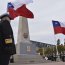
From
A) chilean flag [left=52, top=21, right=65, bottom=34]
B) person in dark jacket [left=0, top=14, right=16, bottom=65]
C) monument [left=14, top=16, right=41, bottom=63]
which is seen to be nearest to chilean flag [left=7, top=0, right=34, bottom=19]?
monument [left=14, top=16, right=41, bottom=63]

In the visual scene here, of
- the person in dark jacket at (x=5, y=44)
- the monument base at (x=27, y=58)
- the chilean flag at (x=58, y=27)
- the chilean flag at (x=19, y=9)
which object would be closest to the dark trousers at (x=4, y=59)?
the person in dark jacket at (x=5, y=44)

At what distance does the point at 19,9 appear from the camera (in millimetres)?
36656

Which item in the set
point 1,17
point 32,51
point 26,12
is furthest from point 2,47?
point 32,51

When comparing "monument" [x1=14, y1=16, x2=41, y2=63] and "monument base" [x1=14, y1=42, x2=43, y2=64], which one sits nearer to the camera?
"monument base" [x1=14, y1=42, x2=43, y2=64]

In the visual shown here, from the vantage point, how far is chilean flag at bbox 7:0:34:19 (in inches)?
1342

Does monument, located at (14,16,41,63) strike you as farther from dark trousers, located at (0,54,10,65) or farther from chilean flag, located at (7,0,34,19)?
dark trousers, located at (0,54,10,65)

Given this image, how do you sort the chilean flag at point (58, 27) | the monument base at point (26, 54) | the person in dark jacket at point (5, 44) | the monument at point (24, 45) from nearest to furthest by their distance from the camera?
the person in dark jacket at point (5, 44) < the monument base at point (26, 54) < the chilean flag at point (58, 27) < the monument at point (24, 45)

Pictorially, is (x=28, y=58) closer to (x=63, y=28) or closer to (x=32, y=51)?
(x=32, y=51)

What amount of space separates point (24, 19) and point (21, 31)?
5.35ft

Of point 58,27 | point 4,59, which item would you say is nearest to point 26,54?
point 58,27

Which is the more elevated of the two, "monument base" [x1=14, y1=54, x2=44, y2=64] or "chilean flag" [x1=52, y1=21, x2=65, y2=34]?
"chilean flag" [x1=52, y1=21, x2=65, y2=34]

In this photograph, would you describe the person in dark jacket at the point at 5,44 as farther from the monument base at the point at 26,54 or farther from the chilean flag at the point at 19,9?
the monument base at the point at 26,54

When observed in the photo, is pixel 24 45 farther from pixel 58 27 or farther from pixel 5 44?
pixel 5 44

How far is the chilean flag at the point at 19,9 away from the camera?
3409cm
